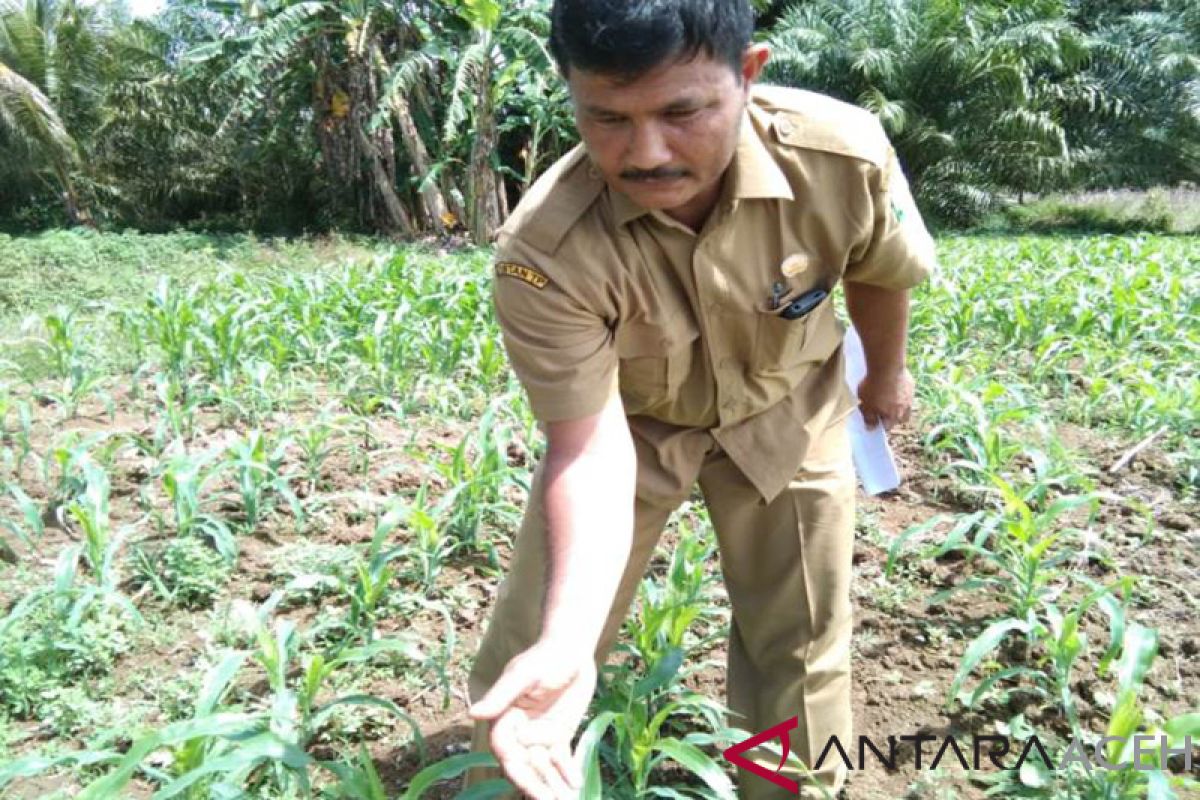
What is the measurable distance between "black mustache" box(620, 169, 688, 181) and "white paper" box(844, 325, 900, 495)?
2.63 feet

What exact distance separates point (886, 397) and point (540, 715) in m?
1.11

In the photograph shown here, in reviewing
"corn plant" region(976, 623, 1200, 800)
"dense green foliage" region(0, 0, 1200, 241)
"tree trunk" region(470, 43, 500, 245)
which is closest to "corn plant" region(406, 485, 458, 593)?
"corn plant" region(976, 623, 1200, 800)

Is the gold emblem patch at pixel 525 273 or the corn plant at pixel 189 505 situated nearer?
the gold emblem patch at pixel 525 273

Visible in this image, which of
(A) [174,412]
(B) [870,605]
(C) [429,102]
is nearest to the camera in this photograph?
(B) [870,605]

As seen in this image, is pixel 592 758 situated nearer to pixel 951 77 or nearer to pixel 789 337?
pixel 789 337

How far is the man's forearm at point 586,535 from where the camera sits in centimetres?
120

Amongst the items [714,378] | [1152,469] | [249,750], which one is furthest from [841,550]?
[1152,469]

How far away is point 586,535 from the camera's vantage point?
129 centimetres

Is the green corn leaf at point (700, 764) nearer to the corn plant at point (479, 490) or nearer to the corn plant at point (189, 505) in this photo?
the corn plant at point (479, 490)

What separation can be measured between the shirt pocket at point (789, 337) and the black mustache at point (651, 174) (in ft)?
1.09

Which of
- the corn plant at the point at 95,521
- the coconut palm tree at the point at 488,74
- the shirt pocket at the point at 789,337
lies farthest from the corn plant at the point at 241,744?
the coconut palm tree at the point at 488,74

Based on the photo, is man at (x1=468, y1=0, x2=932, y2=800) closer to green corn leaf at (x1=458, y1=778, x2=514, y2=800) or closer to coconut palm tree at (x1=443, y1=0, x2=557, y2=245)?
green corn leaf at (x1=458, y1=778, x2=514, y2=800)

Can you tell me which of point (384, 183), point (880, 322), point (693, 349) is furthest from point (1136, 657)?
point (384, 183)

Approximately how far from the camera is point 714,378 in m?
1.55
